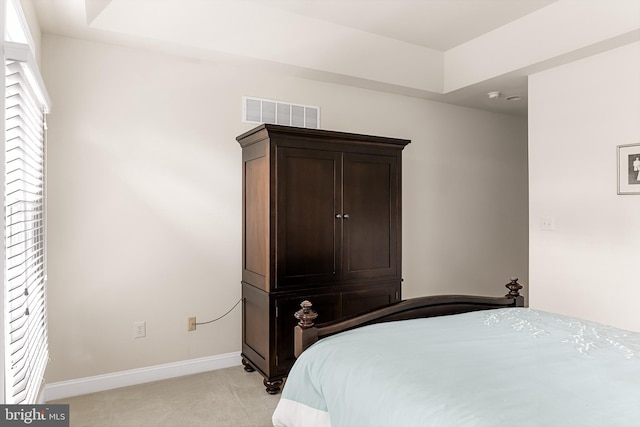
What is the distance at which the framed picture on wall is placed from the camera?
2.95 metres

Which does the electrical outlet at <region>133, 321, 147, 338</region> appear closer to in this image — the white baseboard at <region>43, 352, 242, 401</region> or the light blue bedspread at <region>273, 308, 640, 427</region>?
the white baseboard at <region>43, 352, 242, 401</region>

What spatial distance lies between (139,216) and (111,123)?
691mm

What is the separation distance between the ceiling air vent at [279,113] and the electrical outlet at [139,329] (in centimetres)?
178

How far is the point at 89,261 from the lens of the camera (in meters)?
3.00

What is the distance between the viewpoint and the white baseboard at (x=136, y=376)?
289 cm

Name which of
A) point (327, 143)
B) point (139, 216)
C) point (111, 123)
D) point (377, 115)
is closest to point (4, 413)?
point (139, 216)

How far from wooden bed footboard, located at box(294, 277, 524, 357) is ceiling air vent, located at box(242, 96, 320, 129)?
6.54 feet

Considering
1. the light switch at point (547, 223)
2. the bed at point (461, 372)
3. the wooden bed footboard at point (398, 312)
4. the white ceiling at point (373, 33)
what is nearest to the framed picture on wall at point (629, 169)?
the light switch at point (547, 223)

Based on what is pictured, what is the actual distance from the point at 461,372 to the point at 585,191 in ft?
8.10

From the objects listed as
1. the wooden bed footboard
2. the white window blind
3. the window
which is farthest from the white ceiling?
the wooden bed footboard

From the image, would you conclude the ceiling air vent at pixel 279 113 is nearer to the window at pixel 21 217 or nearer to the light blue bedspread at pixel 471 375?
the window at pixel 21 217

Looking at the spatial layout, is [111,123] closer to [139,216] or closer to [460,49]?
[139,216]

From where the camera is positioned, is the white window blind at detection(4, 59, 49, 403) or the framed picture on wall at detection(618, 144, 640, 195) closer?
the white window blind at detection(4, 59, 49, 403)

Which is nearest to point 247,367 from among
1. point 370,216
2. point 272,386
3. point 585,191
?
point 272,386
